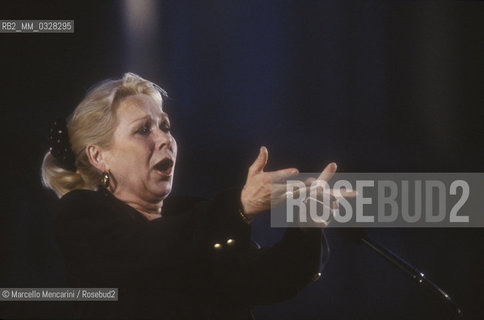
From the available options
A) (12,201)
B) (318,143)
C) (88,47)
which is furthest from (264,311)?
(88,47)

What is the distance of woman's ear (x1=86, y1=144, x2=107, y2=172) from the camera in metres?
1.72

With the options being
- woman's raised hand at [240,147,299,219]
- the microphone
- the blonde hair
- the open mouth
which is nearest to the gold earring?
the blonde hair

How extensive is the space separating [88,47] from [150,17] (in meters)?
0.26

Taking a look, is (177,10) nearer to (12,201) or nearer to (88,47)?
(88,47)

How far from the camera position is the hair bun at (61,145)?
1.73 m

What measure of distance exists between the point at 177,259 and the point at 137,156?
15.5 inches

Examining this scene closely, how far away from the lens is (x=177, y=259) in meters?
1.53

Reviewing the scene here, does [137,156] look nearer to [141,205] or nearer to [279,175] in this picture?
[141,205]

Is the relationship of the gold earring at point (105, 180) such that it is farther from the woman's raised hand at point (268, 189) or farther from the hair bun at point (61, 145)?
the woman's raised hand at point (268, 189)

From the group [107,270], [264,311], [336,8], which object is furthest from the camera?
[336,8]

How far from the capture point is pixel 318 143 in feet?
6.34

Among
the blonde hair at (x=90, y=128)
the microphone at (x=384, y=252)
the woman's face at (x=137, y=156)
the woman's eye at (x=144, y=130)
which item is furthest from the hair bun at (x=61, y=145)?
the microphone at (x=384, y=252)

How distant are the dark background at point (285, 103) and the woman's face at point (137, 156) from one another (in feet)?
0.29

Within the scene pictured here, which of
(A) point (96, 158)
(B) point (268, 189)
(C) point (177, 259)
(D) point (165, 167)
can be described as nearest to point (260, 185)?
(B) point (268, 189)
